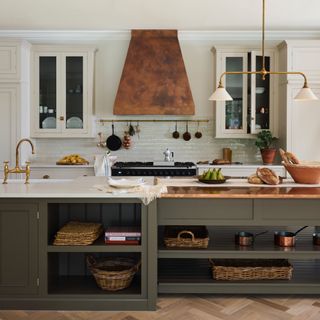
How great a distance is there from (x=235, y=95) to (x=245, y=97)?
0.14 meters

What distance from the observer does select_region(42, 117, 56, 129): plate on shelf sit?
6.36 meters

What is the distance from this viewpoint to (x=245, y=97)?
6285mm

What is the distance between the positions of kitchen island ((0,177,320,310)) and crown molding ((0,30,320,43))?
11.6 feet

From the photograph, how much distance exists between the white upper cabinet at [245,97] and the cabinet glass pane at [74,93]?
1.93 meters

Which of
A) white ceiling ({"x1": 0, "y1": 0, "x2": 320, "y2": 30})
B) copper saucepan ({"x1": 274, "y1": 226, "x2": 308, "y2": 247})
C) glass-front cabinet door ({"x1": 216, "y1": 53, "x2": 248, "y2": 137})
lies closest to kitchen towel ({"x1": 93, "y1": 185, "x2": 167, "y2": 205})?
copper saucepan ({"x1": 274, "y1": 226, "x2": 308, "y2": 247})

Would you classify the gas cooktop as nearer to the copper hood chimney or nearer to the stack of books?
the copper hood chimney

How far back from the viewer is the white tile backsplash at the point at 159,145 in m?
6.63

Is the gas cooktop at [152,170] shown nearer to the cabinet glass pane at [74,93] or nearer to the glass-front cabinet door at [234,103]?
the glass-front cabinet door at [234,103]

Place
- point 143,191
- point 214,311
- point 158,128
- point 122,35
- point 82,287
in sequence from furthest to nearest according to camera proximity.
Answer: point 158,128 → point 122,35 → point 82,287 → point 143,191 → point 214,311

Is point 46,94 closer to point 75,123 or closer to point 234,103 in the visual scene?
point 75,123

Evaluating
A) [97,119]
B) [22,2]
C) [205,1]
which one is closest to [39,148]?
[97,119]

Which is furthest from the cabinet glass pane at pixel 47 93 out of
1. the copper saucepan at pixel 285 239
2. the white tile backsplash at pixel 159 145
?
the copper saucepan at pixel 285 239

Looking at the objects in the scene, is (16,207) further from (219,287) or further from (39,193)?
(219,287)

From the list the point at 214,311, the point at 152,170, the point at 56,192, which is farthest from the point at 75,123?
the point at 214,311
